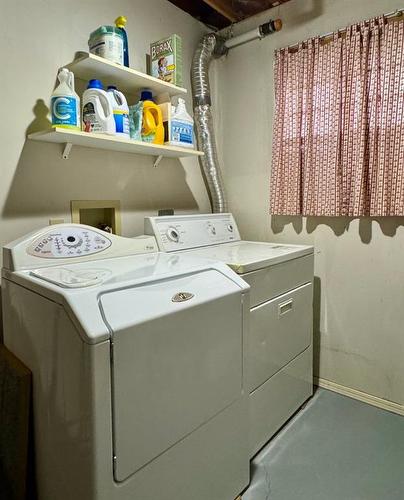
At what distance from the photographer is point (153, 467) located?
1.09 metres

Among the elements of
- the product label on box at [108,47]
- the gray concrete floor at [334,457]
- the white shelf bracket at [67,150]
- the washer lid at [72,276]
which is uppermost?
the product label on box at [108,47]

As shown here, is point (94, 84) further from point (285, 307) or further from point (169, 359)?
point (285, 307)

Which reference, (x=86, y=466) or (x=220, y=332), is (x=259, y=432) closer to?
(x=220, y=332)

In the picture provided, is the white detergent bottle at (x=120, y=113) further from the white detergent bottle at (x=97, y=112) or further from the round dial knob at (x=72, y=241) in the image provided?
the round dial knob at (x=72, y=241)

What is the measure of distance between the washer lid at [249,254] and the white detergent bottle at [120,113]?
2.26 ft

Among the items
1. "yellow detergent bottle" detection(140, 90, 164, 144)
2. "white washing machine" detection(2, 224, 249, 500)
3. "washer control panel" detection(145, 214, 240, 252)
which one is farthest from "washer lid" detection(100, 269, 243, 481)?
"yellow detergent bottle" detection(140, 90, 164, 144)

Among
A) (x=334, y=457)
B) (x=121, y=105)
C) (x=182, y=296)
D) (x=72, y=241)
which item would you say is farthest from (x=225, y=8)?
(x=334, y=457)

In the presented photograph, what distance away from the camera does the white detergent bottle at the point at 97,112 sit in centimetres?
161

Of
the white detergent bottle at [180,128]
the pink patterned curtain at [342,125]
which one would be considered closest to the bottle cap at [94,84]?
the white detergent bottle at [180,128]

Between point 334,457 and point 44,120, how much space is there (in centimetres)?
215

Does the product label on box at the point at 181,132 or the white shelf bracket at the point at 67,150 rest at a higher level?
the product label on box at the point at 181,132

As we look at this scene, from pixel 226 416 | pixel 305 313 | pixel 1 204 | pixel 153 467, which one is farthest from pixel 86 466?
pixel 305 313

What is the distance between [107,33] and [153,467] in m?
1.79

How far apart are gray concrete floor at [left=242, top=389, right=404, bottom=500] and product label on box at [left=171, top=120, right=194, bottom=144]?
1709 millimetres
